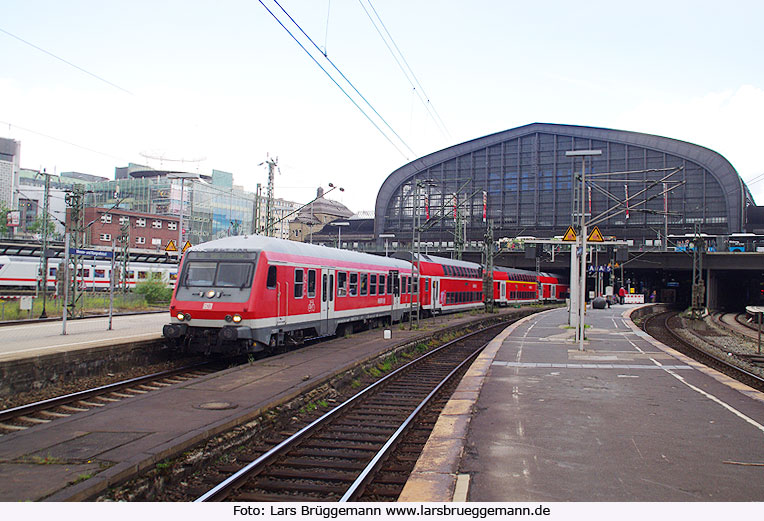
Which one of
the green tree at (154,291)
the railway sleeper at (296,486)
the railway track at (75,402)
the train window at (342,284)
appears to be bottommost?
the railway track at (75,402)

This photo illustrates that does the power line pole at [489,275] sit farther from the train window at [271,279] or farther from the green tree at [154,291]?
the train window at [271,279]

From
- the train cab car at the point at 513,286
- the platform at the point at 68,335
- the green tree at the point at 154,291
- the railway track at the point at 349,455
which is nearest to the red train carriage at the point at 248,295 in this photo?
the platform at the point at 68,335

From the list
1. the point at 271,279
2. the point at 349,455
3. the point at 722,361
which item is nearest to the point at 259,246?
the point at 271,279

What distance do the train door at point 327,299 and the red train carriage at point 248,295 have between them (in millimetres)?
36

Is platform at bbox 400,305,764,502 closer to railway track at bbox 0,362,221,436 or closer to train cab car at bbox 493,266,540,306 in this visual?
railway track at bbox 0,362,221,436

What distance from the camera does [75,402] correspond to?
10734mm

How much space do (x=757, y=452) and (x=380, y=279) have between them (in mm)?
18236

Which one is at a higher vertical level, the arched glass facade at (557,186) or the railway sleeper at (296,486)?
the arched glass facade at (557,186)

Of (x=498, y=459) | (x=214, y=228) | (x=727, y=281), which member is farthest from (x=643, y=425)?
(x=214, y=228)

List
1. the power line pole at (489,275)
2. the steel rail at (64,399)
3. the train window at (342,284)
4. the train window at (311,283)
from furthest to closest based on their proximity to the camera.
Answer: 1. the power line pole at (489,275)
2. the train window at (342,284)
3. the train window at (311,283)
4. the steel rail at (64,399)

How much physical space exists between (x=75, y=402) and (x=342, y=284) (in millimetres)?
10536

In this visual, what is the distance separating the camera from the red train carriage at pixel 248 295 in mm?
14195

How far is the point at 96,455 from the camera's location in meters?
6.36

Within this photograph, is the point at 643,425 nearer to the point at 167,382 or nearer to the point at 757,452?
the point at 757,452
